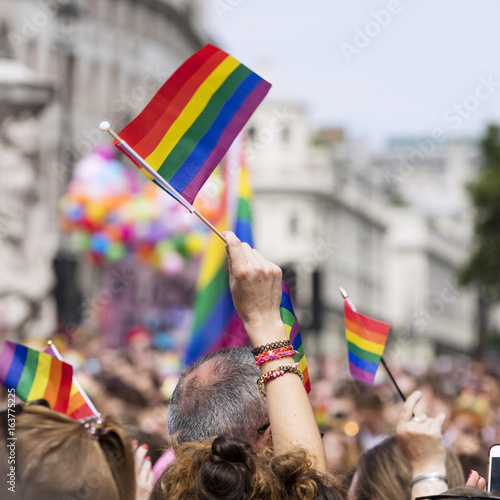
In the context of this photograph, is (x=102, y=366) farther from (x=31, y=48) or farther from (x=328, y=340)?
(x=328, y=340)

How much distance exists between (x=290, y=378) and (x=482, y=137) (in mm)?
34733

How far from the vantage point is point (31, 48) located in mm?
31625

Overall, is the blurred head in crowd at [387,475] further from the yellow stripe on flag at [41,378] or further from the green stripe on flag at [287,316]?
the yellow stripe on flag at [41,378]

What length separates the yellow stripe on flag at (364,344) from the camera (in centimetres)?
306

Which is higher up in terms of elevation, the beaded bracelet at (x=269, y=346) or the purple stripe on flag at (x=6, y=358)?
the beaded bracelet at (x=269, y=346)

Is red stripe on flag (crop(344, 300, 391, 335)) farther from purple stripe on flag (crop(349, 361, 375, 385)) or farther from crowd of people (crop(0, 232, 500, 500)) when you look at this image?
crowd of people (crop(0, 232, 500, 500))

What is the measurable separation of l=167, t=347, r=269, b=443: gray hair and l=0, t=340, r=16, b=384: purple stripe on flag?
2.64ft

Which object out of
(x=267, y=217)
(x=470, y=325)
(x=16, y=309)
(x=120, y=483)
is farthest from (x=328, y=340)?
(x=120, y=483)

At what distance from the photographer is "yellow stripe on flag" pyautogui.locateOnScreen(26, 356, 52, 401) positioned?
9.86ft

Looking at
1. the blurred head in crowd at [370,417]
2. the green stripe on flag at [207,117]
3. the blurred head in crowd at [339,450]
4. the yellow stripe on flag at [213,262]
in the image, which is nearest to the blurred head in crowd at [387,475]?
the green stripe on flag at [207,117]

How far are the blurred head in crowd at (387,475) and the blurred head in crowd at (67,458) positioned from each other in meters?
0.75

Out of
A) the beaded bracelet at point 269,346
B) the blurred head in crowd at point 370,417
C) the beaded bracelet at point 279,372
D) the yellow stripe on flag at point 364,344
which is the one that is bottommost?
the blurred head in crowd at point 370,417

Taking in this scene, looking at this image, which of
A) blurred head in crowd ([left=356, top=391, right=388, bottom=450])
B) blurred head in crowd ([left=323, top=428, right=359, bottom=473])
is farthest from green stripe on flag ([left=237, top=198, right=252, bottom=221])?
blurred head in crowd ([left=323, top=428, right=359, bottom=473])

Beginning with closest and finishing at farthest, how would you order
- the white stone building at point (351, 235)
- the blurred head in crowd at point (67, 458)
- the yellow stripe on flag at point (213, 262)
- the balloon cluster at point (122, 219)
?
the blurred head in crowd at point (67, 458)
the yellow stripe on flag at point (213, 262)
the balloon cluster at point (122, 219)
the white stone building at point (351, 235)
